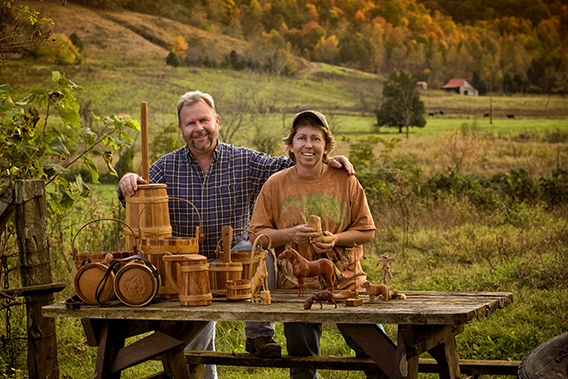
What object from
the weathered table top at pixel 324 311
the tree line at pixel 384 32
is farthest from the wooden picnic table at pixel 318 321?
the tree line at pixel 384 32

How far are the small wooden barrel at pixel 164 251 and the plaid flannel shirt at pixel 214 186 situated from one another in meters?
1.14

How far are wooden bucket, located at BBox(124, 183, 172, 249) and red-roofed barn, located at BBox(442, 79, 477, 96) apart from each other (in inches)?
1036

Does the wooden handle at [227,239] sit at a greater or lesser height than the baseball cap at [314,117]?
lesser

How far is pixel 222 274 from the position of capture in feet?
11.2

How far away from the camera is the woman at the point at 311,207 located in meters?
3.75

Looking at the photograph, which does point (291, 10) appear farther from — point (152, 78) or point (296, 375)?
point (296, 375)

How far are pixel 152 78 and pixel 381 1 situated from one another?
13582mm

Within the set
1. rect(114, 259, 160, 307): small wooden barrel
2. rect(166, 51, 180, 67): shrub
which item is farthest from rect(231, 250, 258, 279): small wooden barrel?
rect(166, 51, 180, 67): shrub

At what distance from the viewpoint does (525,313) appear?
5496 millimetres

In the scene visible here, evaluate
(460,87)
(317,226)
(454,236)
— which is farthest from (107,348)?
(460,87)

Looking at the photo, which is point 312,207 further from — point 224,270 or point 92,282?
point 92,282

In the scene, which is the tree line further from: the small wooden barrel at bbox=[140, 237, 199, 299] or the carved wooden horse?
the carved wooden horse

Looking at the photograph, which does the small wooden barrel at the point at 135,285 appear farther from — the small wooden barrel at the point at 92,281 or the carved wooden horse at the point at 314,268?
the carved wooden horse at the point at 314,268

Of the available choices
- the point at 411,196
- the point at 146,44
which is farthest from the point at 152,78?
the point at 411,196
